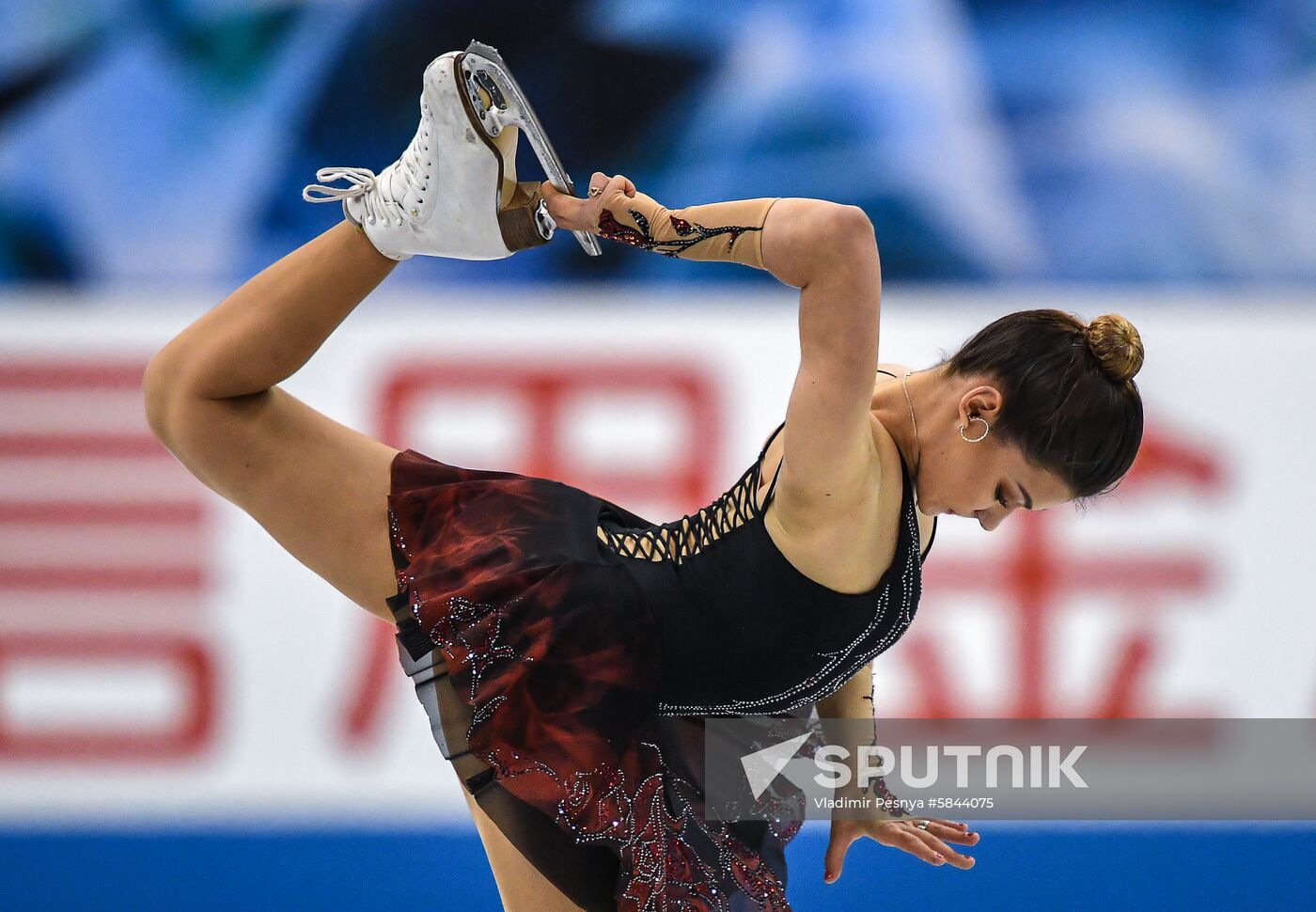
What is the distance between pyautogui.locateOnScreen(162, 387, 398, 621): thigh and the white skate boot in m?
0.28

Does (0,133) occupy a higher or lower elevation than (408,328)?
higher

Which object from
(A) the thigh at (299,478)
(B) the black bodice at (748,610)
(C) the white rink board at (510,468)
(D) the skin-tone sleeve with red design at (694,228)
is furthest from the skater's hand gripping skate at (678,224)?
(C) the white rink board at (510,468)

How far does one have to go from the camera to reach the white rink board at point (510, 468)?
103 inches

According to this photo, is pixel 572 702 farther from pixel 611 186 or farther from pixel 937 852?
pixel 611 186

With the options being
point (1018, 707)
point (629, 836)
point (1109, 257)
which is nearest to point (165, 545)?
point (629, 836)

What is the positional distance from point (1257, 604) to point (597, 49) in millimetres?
1802

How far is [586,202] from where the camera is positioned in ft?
4.56

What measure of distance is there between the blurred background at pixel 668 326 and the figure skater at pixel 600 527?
978 millimetres

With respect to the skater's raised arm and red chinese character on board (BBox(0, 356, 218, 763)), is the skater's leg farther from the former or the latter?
red chinese character on board (BBox(0, 356, 218, 763))

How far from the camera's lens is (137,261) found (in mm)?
2736

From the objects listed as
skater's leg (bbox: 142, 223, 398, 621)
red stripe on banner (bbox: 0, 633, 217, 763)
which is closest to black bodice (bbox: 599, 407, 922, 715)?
skater's leg (bbox: 142, 223, 398, 621)

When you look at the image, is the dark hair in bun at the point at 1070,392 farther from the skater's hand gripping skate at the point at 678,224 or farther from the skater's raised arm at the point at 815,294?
the skater's hand gripping skate at the point at 678,224

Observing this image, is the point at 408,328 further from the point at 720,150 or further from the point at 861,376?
the point at 861,376

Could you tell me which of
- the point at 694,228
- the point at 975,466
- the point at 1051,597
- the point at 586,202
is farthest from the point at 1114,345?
the point at 1051,597
